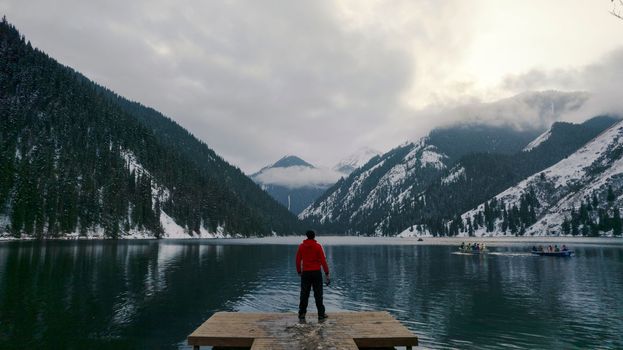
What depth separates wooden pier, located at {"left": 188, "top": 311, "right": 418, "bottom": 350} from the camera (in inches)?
639

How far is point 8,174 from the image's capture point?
451 ft

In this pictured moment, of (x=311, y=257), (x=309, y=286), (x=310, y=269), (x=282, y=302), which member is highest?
(x=311, y=257)

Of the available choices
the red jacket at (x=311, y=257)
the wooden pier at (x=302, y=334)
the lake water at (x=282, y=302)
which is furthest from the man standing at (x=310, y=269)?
the lake water at (x=282, y=302)

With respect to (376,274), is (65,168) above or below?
above

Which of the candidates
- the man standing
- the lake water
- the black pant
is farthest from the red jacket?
the lake water

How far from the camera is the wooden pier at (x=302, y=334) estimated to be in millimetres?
16219

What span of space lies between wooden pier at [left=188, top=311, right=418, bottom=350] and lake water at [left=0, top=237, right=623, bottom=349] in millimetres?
5899

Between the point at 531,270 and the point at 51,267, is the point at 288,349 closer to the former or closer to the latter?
the point at 51,267

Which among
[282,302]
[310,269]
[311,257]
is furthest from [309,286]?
[282,302]

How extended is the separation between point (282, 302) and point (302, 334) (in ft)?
70.4

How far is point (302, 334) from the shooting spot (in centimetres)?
1758

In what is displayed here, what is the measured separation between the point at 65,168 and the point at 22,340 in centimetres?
17864

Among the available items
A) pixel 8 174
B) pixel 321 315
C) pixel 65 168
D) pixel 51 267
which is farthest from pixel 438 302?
pixel 65 168

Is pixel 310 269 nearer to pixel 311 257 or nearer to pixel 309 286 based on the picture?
pixel 311 257
